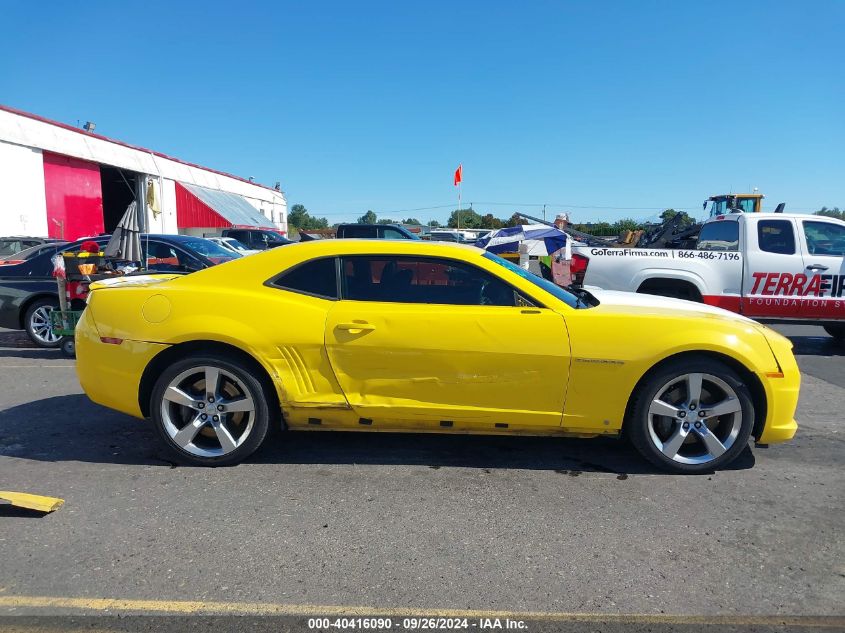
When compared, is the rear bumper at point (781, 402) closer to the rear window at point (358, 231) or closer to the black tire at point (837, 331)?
the black tire at point (837, 331)

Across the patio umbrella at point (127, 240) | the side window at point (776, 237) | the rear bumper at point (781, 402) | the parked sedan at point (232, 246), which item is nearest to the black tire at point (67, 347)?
the patio umbrella at point (127, 240)

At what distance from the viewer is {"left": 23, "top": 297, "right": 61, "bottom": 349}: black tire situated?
8.16m

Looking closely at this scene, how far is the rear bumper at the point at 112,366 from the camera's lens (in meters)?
3.98

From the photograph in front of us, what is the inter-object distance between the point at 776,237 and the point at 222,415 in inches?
302

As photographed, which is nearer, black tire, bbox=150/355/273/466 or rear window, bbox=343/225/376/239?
black tire, bbox=150/355/273/466

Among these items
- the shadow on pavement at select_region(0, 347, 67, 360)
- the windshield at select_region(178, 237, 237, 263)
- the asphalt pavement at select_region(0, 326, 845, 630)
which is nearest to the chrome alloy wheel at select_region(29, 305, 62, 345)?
the shadow on pavement at select_region(0, 347, 67, 360)

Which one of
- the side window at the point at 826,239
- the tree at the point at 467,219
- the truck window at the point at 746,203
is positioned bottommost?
the side window at the point at 826,239

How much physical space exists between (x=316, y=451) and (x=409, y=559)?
161 cm

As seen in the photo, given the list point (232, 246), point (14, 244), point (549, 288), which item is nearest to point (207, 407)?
point (549, 288)

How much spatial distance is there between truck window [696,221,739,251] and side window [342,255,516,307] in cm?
577

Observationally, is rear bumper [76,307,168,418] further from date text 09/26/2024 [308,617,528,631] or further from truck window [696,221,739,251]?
truck window [696,221,739,251]

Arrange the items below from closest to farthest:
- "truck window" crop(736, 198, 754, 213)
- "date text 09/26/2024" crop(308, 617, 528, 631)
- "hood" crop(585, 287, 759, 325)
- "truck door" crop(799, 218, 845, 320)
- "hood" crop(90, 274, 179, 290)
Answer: "date text 09/26/2024" crop(308, 617, 528, 631) → "hood" crop(585, 287, 759, 325) → "hood" crop(90, 274, 179, 290) → "truck door" crop(799, 218, 845, 320) → "truck window" crop(736, 198, 754, 213)

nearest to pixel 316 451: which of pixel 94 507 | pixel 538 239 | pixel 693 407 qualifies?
pixel 94 507

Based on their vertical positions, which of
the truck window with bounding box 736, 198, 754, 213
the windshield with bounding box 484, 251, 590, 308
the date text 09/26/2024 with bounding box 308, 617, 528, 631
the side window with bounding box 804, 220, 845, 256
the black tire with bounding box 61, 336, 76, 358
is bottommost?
the date text 09/26/2024 with bounding box 308, 617, 528, 631
